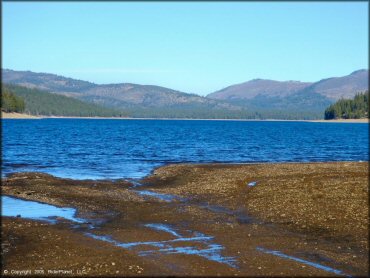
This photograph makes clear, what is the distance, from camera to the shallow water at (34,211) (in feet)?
89.5

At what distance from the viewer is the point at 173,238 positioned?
73.4ft

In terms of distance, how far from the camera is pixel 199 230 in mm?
24141

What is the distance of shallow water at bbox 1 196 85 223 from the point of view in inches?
1073

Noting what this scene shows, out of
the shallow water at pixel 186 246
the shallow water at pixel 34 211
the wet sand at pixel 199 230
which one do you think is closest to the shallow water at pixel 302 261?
the wet sand at pixel 199 230

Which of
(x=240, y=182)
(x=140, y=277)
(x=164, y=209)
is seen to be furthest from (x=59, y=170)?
(x=140, y=277)

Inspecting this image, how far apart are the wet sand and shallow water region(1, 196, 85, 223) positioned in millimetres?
849

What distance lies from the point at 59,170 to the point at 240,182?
21369mm

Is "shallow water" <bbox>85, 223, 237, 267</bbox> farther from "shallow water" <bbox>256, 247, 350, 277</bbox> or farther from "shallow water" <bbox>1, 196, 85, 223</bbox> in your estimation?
"shallow water" <bbox>1, 196, 85, 223</bbox>

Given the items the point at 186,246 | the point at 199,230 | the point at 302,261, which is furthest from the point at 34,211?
the point at 302,261

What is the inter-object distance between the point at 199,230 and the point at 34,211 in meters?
10.9

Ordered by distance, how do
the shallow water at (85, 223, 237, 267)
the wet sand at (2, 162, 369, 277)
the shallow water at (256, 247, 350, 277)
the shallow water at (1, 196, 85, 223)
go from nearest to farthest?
the shallow water at (256, 247, 350, 277) < the wet sand at (2, 162, 369, 277) < the shallow water at (85, 223, 237, 267) < the shallow water at (1, 196, 85, 223)

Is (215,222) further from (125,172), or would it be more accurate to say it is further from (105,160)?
(105,160)

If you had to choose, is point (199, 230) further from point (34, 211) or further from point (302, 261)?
point (34, 211)

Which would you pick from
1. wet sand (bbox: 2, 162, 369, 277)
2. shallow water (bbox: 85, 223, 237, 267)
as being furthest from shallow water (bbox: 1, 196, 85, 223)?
shallow water (bbox: 85, 223, 237, 267)
